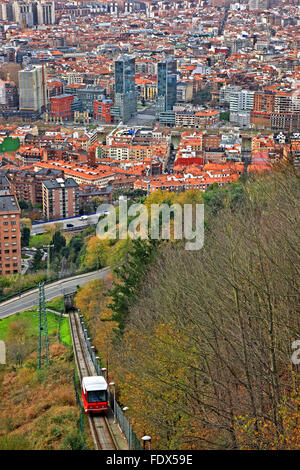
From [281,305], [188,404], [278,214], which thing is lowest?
[188,404]

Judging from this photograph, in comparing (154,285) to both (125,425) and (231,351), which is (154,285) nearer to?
(125,425)

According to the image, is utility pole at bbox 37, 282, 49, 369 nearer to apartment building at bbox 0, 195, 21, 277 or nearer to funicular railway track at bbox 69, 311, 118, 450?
funicular railway track at bbox 69, 311, 118, 450

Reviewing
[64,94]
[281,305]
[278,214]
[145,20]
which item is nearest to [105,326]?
[278,214]

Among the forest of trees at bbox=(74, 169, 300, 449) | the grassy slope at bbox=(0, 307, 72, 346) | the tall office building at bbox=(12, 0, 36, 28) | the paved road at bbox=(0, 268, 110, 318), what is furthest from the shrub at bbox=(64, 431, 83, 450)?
the tall office building at bbox=(12, 0, 36, 28)

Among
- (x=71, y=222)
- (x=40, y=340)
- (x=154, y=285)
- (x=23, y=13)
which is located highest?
(x=23, y=13)

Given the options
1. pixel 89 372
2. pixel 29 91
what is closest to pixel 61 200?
pixel 89 372

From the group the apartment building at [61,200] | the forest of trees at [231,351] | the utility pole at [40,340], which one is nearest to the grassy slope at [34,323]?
the utility pole at [40,340]
